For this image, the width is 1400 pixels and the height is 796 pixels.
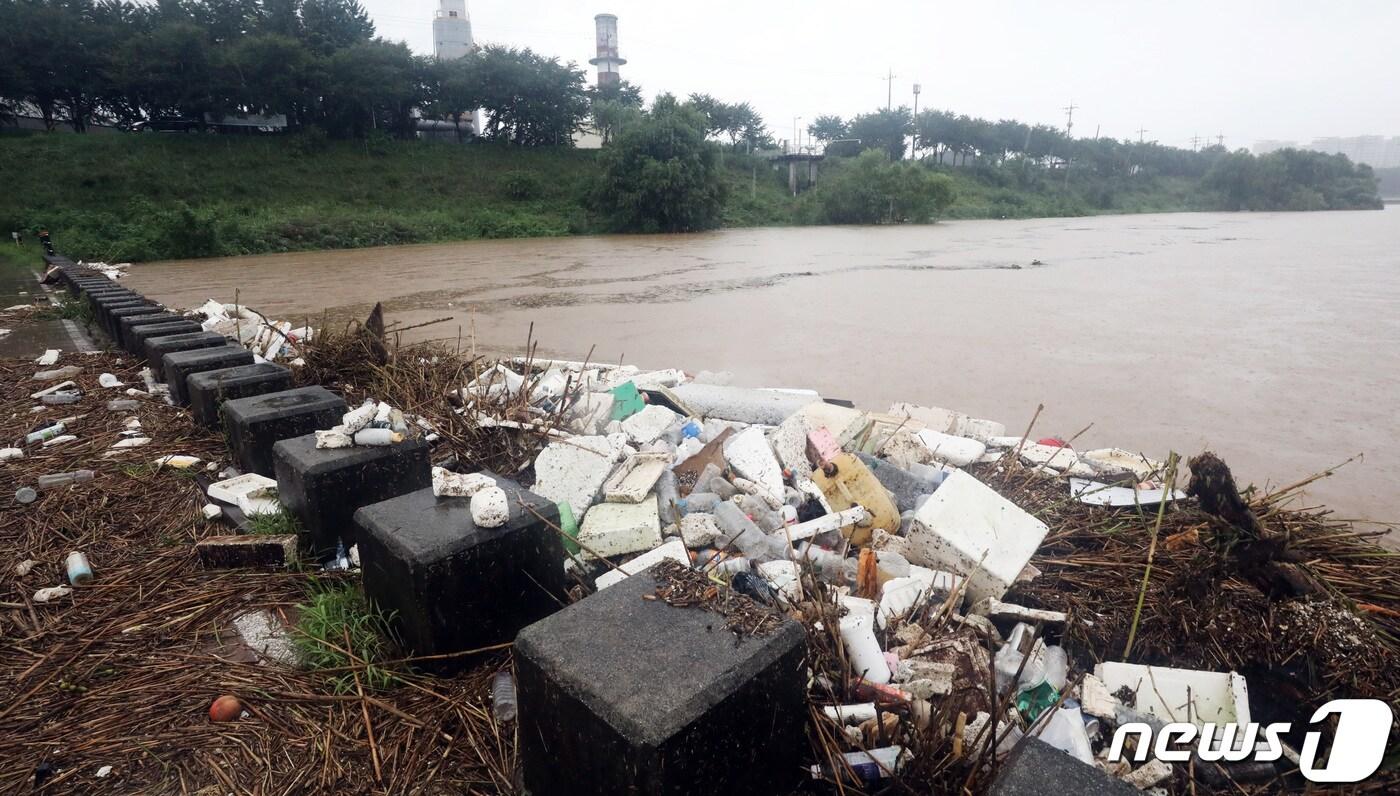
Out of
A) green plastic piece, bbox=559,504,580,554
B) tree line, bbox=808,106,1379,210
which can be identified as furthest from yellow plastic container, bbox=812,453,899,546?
tree line, bbox=808,106,1379,210

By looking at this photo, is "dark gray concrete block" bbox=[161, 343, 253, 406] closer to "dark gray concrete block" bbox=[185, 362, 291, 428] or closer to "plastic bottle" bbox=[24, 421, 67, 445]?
"dark gray concrete block" bbox=[185, 362, 291, 428]

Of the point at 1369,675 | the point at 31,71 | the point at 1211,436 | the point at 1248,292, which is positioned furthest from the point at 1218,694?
the point at 31,71

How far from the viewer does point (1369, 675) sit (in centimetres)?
188

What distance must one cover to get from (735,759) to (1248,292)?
15.4m

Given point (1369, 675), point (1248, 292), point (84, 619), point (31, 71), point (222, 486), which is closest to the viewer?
point (1369, 675)

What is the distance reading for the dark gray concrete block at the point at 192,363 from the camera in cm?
401

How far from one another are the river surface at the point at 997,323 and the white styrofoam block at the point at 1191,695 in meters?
2.59

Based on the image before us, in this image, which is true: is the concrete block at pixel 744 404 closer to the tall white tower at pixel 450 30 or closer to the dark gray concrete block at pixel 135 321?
the dark gray concrete block at pixel 135 321

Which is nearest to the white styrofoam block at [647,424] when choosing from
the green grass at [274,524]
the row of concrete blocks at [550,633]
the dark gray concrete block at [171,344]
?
the row of concrete blocks at [550,633]

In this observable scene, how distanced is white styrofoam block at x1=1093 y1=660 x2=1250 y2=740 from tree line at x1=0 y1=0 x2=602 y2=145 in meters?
42.6

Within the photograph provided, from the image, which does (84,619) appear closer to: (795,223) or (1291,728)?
(1291,728)

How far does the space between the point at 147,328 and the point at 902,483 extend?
526 cm

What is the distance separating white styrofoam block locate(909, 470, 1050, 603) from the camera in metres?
2.39

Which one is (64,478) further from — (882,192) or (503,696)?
(882,192)
